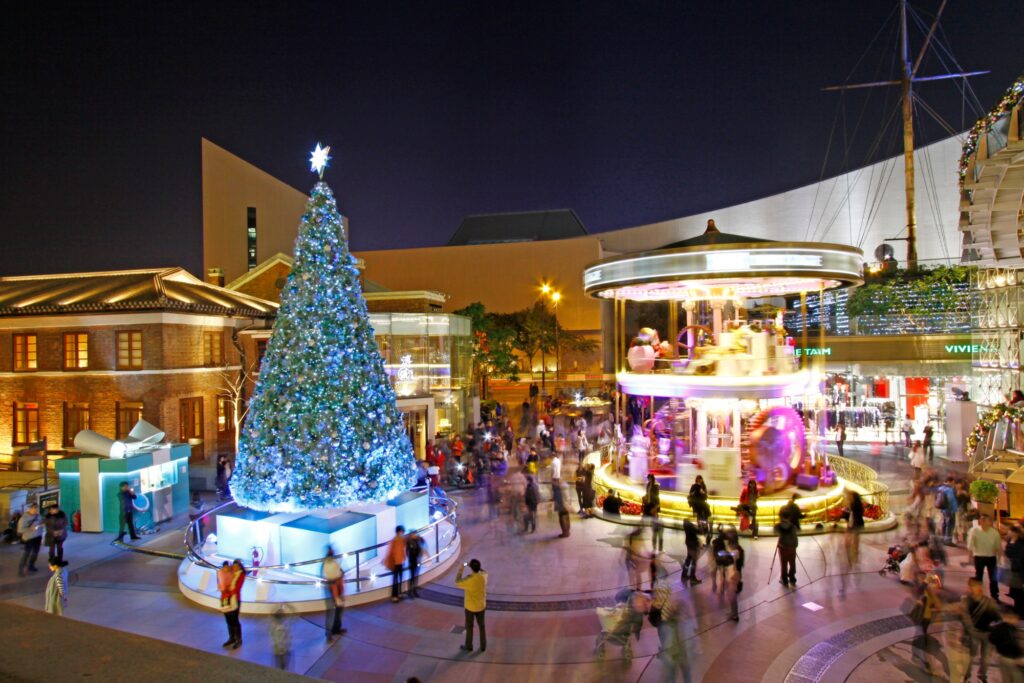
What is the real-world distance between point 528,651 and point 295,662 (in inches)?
104

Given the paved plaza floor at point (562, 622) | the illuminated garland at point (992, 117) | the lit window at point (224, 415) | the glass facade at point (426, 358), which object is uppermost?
the illuminated garland at point (992, 117)

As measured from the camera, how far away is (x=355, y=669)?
6684mm

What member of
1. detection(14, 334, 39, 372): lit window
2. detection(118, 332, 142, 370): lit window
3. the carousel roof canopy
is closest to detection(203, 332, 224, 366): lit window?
detection(118, 332, 142, 370): lit window

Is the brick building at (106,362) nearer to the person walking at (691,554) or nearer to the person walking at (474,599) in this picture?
the person walking at (474,599)

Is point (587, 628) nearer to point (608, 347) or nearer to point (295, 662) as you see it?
point (295, 662)

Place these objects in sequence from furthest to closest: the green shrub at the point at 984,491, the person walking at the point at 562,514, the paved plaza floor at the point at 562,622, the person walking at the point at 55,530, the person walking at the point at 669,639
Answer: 1. the person walking at the point at 562,514
2. the green shrub at the point at 984,491
3. the person walking at the point at 55,530
4. the paved plaza floor at the point at 562,622
5. the person walking at the point at 669,639

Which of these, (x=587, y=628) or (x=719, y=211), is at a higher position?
(x=719, y=211)

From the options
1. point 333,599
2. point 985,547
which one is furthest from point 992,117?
point 333,599

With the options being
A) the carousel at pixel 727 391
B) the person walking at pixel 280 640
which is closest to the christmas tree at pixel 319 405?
the person walking at pixel 280 640

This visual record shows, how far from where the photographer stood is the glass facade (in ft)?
67.0

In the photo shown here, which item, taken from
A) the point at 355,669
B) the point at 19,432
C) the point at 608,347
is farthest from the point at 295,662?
the point at 608,347

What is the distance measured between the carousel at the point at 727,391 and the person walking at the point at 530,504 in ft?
8.05

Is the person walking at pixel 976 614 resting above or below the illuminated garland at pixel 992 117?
below

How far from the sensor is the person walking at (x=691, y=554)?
8.87 metres
